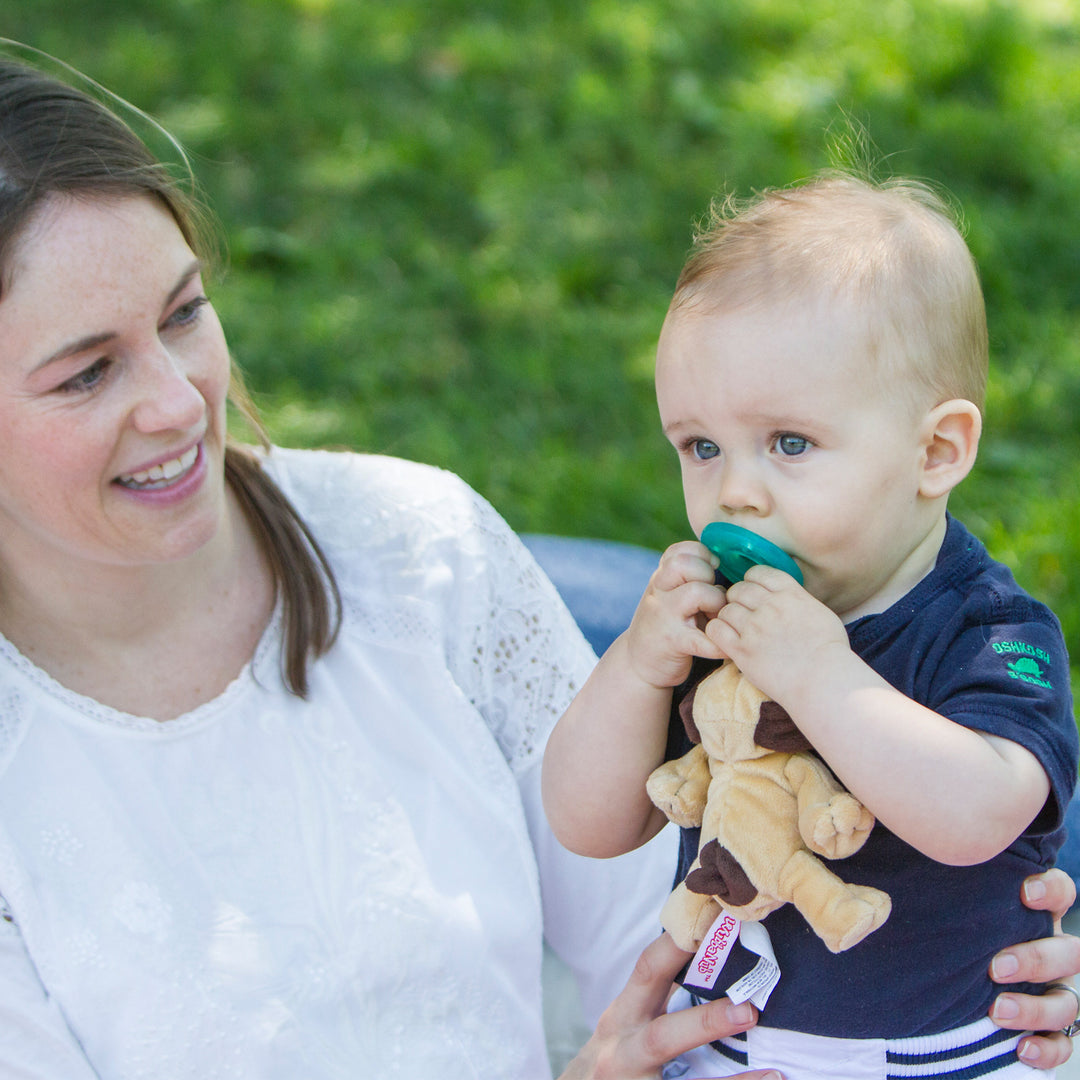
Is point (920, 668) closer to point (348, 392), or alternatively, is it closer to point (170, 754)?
point (170, 754)

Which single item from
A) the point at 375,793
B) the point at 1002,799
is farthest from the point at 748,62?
the point at 1002,799

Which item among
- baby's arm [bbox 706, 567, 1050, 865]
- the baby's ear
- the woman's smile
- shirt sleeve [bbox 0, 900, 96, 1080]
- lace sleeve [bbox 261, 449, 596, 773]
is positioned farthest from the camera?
lace sleeve [bbox 261, 449, 596, 773]

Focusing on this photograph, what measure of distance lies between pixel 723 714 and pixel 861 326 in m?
0.42

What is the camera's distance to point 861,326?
136cm

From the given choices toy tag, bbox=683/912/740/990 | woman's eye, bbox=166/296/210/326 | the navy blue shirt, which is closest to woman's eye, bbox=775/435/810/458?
the navy blue shirt

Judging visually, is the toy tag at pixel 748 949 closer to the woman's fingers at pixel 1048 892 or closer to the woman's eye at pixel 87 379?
the woman's fingers at pixel 1048 892

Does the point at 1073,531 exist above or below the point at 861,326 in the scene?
below

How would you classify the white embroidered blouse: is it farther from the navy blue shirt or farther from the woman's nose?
the navy blue shirt

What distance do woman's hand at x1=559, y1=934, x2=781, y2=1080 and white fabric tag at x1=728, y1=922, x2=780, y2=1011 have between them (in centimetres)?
3

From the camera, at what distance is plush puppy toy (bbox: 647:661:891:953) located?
1339mm

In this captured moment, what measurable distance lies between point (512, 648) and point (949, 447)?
2.93ft

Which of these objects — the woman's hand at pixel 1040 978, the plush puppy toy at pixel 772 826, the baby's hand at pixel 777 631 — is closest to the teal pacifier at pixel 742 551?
the baby's hand at pixel 777 631

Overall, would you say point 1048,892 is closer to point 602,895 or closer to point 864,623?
point 864,623

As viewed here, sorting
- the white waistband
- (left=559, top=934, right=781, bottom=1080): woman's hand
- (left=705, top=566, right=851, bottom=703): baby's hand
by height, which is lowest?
(left=559, top=934, right=781, bottom=1080): woman's hand
